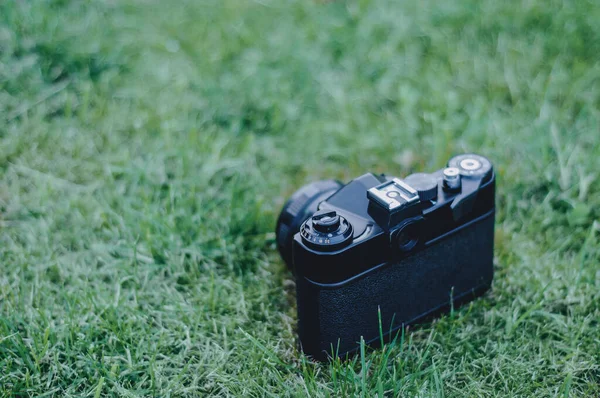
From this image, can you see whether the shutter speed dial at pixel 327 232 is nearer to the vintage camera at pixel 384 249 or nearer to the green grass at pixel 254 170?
the vintage camera at pixel 384 249

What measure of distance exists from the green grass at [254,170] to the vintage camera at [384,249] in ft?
0.31

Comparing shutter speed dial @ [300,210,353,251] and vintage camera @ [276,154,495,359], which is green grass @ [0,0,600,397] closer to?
vintage camera @ [276,154,495,359]

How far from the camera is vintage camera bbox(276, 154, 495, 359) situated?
155 cm

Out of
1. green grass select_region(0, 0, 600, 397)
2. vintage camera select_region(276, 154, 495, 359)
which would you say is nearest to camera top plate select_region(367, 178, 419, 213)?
vintage camera select_region(276, 154, 495, 359)

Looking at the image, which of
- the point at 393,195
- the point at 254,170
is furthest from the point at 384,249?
the point at 254,170

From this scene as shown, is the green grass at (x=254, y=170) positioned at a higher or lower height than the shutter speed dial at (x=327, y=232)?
lower

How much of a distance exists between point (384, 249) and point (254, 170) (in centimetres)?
96

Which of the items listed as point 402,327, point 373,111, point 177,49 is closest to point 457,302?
point 402,327

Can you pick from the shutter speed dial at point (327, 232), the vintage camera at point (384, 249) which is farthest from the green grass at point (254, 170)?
the shutter speed dial at point (327, 232)

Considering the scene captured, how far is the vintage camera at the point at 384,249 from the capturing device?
1551 mm

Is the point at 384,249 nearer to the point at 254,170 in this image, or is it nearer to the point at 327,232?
the point at 327,232

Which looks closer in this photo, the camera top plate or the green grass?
the camera top plate

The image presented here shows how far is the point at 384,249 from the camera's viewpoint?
1.59 m

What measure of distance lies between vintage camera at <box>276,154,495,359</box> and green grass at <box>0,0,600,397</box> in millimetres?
96
